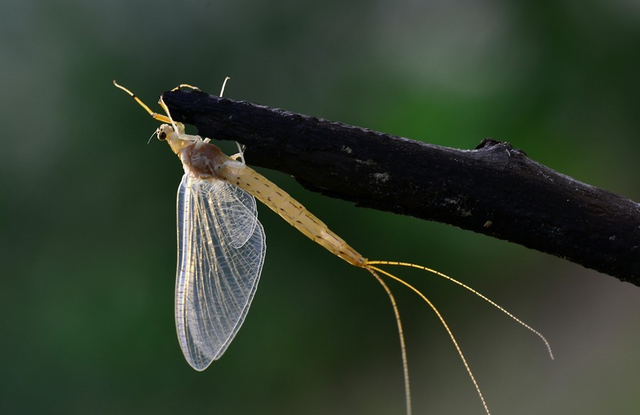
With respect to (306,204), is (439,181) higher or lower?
lower

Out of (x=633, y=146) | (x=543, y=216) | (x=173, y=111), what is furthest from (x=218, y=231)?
(x=633, y=146)

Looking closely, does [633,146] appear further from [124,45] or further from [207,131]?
[207,131]

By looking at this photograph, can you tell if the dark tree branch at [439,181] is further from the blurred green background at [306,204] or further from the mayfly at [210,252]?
the blurred green background at [306,204]

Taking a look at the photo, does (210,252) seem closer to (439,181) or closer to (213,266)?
(213,266)

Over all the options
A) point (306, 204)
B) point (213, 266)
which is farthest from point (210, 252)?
point (306, 204)

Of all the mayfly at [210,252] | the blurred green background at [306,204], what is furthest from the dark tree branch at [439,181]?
the blurred green background at [306,204]

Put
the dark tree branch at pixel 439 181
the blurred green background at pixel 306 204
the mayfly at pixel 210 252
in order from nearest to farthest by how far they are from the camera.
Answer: the dark tree branch at pixel 439 181
the mayfly at pixel 210 252
the blurred green background at pixel 306 204

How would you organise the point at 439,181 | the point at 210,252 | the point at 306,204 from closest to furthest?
the point at 439,181
the point at 210,252
the point at 306,204
